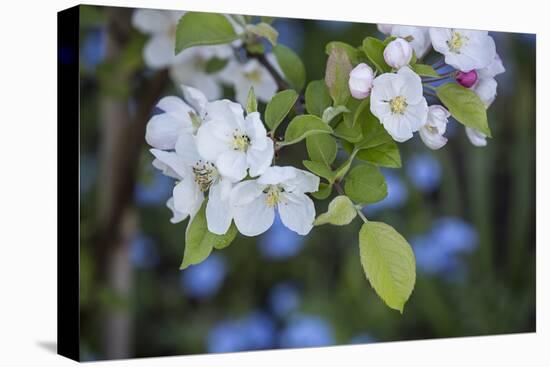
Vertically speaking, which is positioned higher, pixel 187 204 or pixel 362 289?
pixel 187 204

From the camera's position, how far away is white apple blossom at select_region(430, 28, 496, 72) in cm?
135

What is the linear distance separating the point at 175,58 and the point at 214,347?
2.61ft

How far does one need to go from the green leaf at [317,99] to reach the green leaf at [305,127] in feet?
0.21

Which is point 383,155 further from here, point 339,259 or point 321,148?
point 339,259

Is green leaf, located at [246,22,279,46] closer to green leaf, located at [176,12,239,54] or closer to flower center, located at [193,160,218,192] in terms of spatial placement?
green leaf, located at [176,12,239,54]

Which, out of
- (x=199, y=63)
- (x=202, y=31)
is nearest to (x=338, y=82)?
(x=202, y=31)

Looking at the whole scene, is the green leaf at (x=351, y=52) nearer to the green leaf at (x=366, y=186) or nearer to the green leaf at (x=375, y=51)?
the green leaf at (x=375, y=51)

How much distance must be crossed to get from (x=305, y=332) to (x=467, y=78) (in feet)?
4.60

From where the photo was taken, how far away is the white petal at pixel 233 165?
1.21 m

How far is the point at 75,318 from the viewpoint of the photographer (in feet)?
6.60

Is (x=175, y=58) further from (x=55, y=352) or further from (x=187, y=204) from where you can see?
(x=187, y=204)

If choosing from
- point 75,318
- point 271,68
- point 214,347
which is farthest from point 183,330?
point 271,68

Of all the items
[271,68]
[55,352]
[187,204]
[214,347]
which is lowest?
[214,347]

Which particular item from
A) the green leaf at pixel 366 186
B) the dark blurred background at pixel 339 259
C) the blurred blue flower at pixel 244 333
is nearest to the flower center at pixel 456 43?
the green leaf at pixel 366 186
